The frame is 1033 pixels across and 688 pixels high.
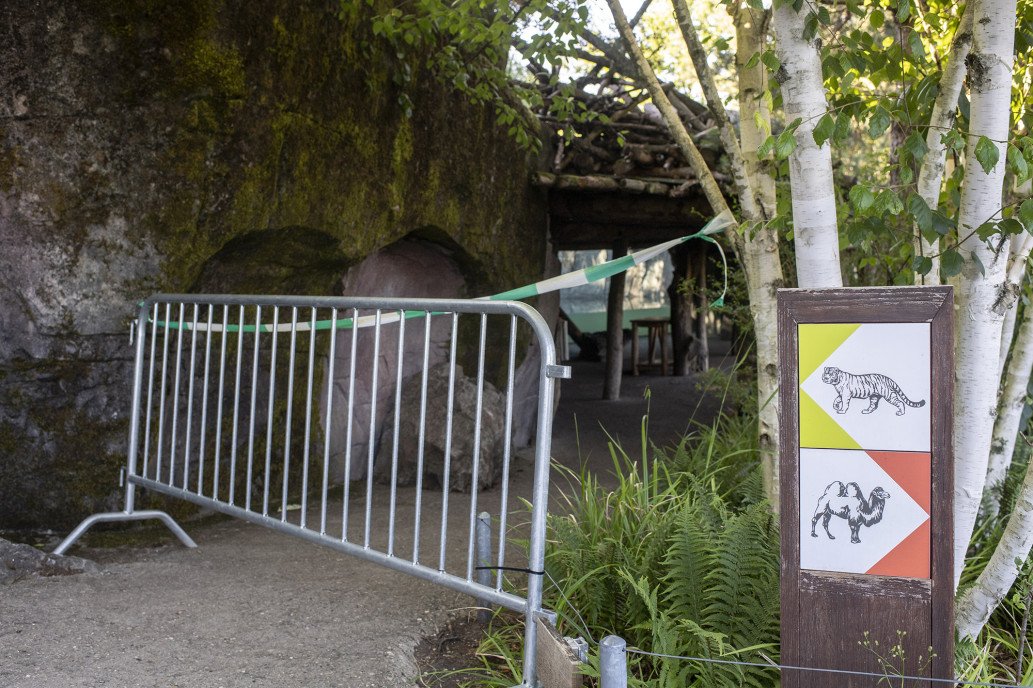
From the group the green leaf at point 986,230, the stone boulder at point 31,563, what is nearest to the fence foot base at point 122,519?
the stone boulder at point 31,563

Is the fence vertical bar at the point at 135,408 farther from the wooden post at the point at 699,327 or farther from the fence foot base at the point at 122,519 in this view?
the wooden post at the point at 699,327

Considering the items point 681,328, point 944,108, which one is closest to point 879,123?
point 944,108

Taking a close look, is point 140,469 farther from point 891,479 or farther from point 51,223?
point 891,479

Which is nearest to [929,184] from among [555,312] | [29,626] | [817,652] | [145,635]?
[817,652]

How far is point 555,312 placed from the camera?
9.02 m

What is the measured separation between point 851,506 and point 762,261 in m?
1.68

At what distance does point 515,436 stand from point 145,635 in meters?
4.95

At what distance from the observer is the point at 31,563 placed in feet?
12.3

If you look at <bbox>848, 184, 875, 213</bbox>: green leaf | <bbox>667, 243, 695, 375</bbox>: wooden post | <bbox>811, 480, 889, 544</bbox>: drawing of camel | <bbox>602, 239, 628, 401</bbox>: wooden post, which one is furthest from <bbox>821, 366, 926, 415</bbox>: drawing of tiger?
<bbox>667, 243, 695, 375</bbox>: wooden post

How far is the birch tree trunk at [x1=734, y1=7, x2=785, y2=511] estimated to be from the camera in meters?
3.75

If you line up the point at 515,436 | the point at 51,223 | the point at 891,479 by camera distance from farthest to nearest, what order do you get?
the point at 515,436 < the point at 51,223 < the point at 891,479

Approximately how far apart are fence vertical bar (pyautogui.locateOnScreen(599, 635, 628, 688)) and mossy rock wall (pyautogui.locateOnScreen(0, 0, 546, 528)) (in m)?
3.17

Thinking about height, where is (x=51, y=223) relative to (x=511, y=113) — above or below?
below

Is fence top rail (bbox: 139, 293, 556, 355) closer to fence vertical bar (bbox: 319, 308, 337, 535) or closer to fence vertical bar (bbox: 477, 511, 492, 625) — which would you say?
fence vertical bar (bbox: 319, 308, 337, 535)
